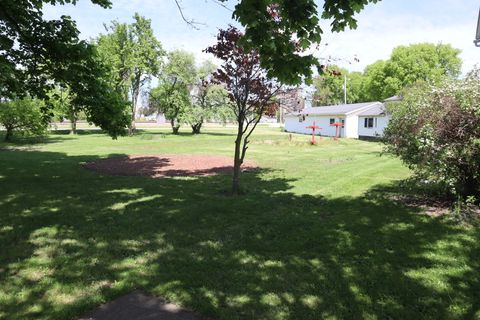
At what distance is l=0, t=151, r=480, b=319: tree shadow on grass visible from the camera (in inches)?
163

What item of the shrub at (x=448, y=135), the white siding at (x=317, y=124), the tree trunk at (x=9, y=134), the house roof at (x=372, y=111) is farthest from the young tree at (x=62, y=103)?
the white siding at (x=317, y=124)

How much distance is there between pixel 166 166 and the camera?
15977mm

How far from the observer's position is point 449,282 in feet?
15.3

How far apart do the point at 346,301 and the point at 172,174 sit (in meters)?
10.3

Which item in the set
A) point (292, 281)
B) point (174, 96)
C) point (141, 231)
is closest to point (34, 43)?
point (141, 231)

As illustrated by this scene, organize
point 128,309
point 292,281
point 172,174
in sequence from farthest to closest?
point 172,174 < point 292,281 < point 128,309

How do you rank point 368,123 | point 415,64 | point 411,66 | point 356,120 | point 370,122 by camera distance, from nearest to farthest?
1. point 370,122
2. point 368,123
3. point 356,120
4. point 415,64
5. point 411,66

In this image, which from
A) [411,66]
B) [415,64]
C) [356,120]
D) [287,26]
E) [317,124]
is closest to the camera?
[287,26]

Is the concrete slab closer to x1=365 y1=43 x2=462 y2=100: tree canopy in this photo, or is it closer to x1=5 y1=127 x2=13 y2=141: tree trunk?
x1=5 y1=127 x2=13 y2=141: tree trunk

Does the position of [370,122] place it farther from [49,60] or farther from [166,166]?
[49,60]

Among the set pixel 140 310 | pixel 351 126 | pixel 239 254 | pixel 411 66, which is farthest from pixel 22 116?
pixel 411 66

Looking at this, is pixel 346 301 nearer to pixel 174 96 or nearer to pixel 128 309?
pixel 128 309

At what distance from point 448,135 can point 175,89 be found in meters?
39.8

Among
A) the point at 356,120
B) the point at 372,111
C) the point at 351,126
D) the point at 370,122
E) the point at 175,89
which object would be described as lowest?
the point at 351,126
